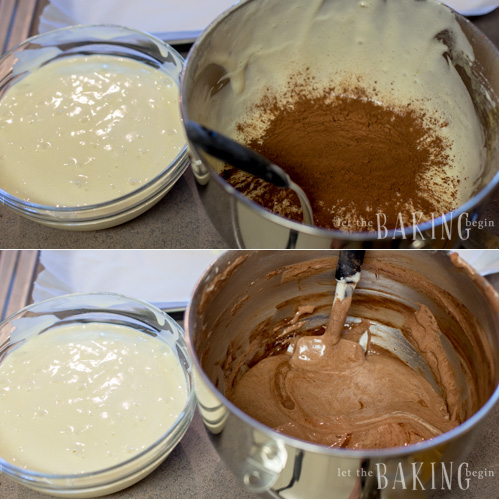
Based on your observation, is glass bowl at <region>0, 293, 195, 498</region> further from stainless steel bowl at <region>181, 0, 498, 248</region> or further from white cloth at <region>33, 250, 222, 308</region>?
stainless steel bowl at <region>181, 0, 498, 248</region>

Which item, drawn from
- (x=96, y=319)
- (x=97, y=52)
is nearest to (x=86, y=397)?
(x=96, y=319)

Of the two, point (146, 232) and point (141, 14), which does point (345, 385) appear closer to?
point (146, 232)

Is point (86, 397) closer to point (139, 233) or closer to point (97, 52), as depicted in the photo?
point (139, 233)

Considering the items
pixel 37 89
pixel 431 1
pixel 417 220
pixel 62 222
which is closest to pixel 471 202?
pixel 417 220

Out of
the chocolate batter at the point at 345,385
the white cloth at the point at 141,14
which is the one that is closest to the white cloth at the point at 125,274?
the chocolate batter at the point at 345,385

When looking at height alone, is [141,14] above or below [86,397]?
above

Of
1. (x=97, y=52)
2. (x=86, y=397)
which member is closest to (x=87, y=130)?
(x=97, y=52)

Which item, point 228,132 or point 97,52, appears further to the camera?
point 97,52
